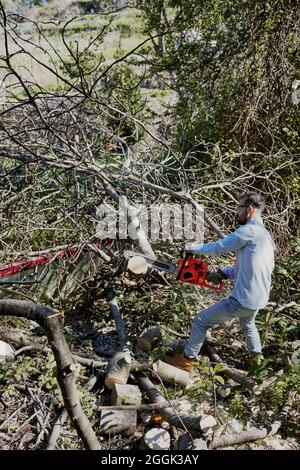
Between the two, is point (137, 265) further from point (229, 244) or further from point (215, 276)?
point (229, 244)

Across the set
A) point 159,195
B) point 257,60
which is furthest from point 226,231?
point 257,60

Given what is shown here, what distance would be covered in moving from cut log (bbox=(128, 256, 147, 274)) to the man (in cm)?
44

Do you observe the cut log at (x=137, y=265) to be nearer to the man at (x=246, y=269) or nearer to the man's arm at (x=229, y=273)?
the man at (x=246, y=269)

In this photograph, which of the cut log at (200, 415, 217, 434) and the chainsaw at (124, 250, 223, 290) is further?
the chainsaw at (124, 250, 223, 290)

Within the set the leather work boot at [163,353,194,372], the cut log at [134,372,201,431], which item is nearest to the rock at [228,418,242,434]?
the cut log at [134,372,201,431]

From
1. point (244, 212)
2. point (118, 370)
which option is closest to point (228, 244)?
point (244, 212)

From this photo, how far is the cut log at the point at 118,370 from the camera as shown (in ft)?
11.9

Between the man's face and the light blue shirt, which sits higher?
the man's face

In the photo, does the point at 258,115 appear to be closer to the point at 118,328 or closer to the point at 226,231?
the point at 226,231

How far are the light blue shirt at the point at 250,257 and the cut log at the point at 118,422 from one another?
3.97 feet

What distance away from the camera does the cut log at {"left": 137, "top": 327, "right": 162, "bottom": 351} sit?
423cm

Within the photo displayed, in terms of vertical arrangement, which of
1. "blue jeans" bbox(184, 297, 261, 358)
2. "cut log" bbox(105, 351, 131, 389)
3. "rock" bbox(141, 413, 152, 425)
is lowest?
"rock" bbox(141, 413, 152, 425)

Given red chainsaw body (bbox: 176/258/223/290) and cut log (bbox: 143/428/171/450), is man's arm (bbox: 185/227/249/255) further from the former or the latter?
cut log (bbox: 143/428/171/450)

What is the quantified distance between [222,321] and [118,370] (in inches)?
36.5
